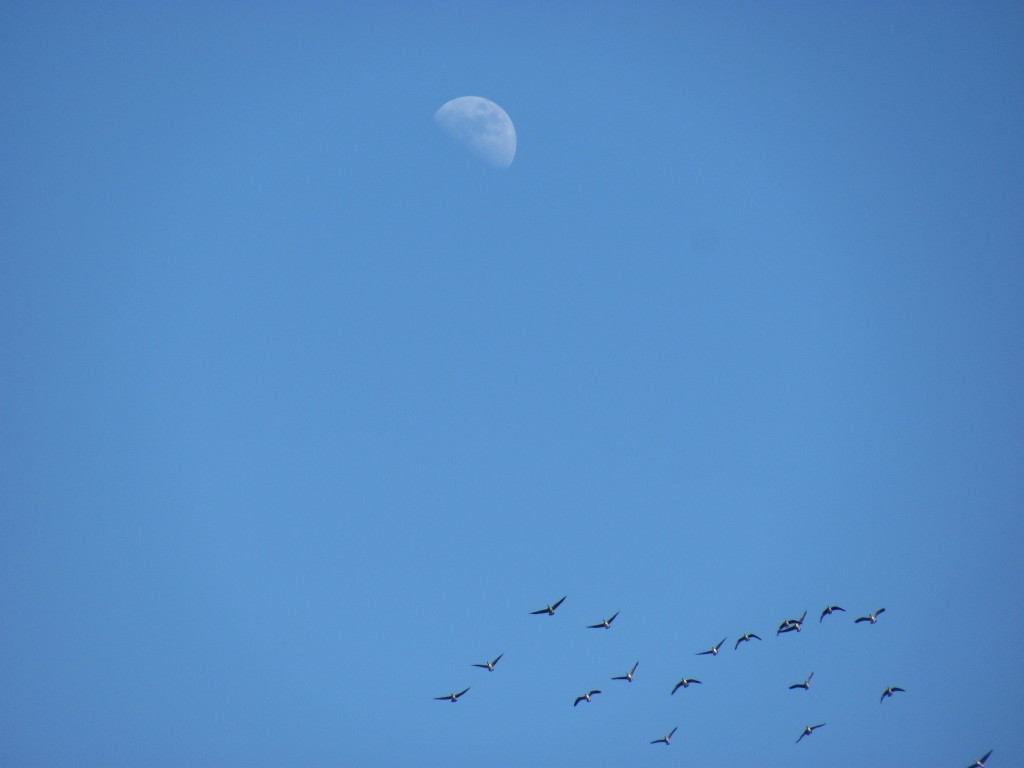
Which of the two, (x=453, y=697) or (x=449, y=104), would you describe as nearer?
(x=453, y=697)

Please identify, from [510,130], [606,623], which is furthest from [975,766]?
[510,130]

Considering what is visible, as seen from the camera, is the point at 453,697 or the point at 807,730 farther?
the point at 807,730

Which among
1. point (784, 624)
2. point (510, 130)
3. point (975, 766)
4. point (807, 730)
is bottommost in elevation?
point (975, 766)

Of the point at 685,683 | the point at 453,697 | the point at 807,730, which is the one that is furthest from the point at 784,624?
the point at 453,697

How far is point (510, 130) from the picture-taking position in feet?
408

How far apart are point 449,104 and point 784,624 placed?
8576cm

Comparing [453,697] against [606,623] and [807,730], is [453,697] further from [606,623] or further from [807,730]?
[807,730]

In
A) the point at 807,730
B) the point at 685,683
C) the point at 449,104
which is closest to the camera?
the point at 685,683

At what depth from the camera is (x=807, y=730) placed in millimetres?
75562

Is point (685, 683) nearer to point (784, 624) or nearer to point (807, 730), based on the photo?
point (784, 624)

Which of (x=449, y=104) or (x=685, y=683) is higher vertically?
(x=449, y=104)

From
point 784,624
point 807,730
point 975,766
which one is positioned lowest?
point 975,766

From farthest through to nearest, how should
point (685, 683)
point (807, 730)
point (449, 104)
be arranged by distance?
point (449, 104), point (807, 730), point (685, 683)

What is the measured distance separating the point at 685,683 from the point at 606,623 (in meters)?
7.88
